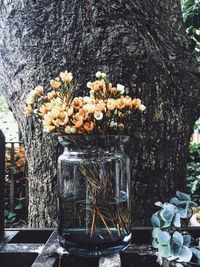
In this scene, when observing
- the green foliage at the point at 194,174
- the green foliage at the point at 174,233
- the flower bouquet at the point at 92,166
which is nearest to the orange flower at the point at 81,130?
the flower bouquet at the point at 92,166

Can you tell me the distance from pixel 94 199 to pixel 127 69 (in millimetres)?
542

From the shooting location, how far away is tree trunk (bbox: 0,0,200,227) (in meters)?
1.15

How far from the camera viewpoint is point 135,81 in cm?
115

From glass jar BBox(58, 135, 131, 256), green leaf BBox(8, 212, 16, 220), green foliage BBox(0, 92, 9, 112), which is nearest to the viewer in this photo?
glass jar BBox(58, 135, 131, 256)

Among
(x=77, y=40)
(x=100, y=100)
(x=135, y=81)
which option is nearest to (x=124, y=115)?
(x=100, y=100)

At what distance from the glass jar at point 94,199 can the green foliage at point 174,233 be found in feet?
0.33

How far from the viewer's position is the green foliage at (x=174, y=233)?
68cm

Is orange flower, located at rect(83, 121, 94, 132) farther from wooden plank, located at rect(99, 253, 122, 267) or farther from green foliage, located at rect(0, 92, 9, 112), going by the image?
green foliage, located at rect(0, 92, 9, 112)

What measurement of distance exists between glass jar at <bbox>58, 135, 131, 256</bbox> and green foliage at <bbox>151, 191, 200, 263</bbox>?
4.0 inches

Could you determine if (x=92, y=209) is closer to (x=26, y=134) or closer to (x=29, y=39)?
(x=26, y=134)

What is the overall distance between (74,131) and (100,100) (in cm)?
9

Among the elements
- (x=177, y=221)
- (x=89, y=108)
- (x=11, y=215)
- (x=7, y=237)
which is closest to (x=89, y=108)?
(x=89, y=108)

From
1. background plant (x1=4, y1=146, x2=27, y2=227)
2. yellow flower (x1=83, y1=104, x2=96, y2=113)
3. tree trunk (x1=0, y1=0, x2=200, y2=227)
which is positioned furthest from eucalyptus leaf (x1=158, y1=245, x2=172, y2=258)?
background plant (x1=4, y1=146, x2=27, y2=227)

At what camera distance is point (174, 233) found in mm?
708
